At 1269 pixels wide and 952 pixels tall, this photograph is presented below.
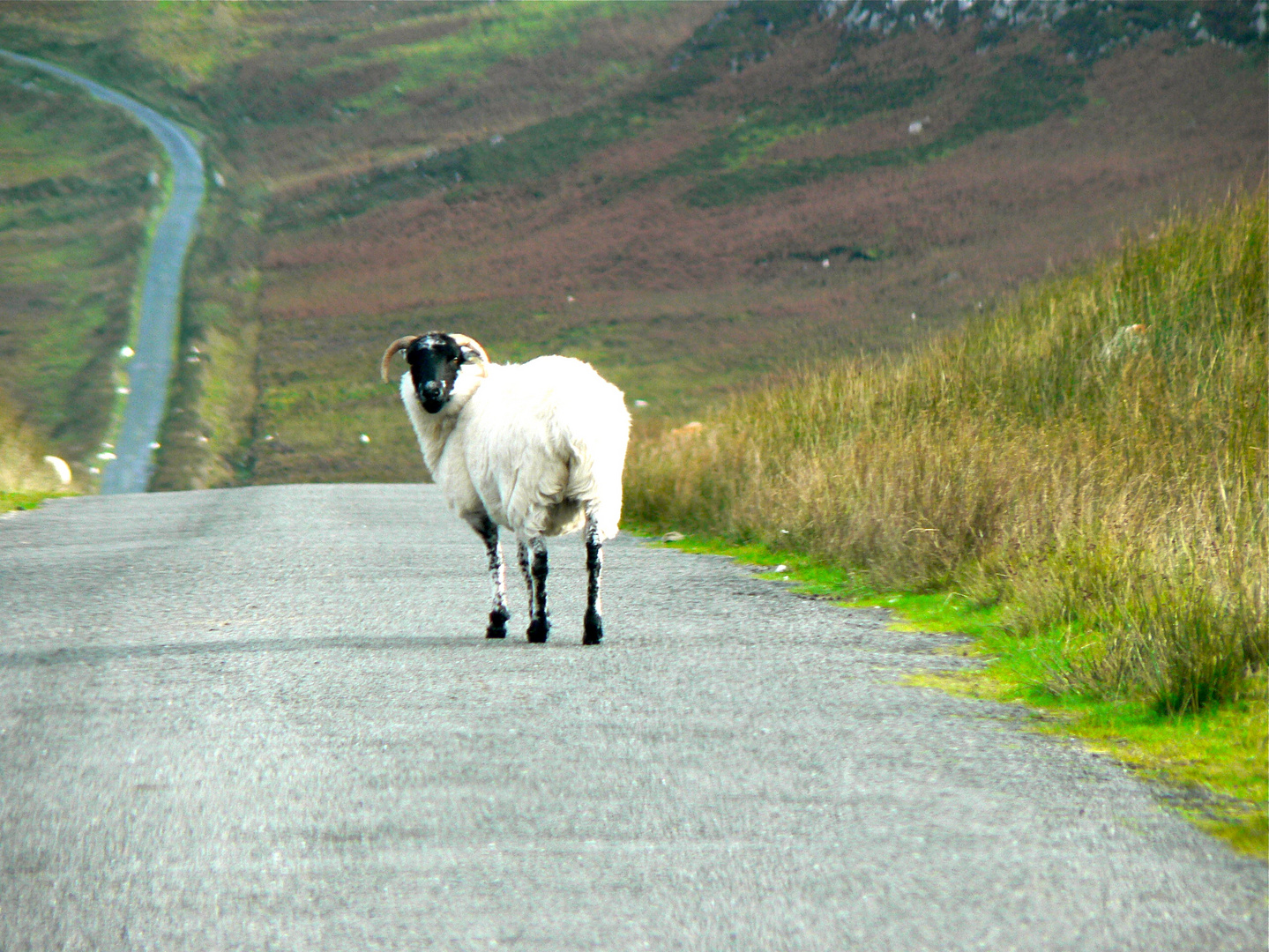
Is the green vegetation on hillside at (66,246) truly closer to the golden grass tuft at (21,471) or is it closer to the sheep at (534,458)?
the golden grass tuft at (21,471)

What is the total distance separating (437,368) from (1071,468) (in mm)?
4440

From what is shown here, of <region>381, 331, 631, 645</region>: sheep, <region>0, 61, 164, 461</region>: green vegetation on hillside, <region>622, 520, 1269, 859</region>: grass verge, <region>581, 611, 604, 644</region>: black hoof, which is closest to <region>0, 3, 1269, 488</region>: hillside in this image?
<region>0, 61, 164, 461</region>: green vegetation on hillside

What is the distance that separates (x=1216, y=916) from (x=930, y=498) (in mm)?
6416

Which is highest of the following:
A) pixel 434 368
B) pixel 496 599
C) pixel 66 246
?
pixel 66 246

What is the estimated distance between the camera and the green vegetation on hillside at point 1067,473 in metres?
6.53

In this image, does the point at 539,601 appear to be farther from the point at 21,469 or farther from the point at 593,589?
the point at 21,469

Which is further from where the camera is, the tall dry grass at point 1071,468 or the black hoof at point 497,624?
the black hoof at point 497,624

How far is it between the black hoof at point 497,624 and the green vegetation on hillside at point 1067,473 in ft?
9.33

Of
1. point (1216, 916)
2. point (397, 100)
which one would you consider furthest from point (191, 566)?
point (397, 100)

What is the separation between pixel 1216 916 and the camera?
3.88 m

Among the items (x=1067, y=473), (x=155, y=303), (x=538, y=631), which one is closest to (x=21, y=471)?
(x=538, y=631)

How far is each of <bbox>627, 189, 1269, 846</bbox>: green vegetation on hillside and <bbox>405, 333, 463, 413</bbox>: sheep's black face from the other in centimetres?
332

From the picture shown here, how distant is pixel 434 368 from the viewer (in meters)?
8.91

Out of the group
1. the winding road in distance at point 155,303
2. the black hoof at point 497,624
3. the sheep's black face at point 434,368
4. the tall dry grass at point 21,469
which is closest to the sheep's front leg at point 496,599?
the black hoof at point 497,624
